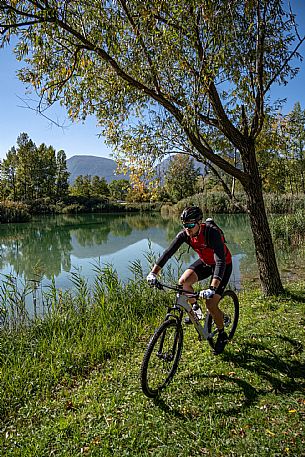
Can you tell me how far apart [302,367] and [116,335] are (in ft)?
9.67

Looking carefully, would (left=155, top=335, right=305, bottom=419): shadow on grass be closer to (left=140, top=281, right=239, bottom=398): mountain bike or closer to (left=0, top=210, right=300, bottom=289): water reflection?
(left=140, top=281, right=239, bottom=398): mountain bike

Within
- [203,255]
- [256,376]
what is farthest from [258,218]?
[256,376]

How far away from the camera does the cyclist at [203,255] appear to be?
145 inches

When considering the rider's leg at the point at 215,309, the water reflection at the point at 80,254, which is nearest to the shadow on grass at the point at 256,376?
the rider's leg at the point at 215,309

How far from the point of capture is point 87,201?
59.2m

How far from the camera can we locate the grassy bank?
2.84 m

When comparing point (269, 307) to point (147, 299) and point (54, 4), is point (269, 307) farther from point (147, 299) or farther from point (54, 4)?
point (54, 4)

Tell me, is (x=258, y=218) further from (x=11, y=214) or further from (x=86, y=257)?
(x=11, y=214)

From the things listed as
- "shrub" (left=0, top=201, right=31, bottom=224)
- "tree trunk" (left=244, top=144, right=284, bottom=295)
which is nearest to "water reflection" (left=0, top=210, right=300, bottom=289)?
"tree trunk" (left=244, top=144, right=284, bottom=295)

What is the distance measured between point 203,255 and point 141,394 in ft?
5.61

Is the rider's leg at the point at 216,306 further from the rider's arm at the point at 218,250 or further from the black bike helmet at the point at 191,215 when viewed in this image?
the black bike helmet at the point at 191,215

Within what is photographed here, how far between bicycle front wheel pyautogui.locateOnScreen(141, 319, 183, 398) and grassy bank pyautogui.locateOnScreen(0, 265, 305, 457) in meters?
0.12

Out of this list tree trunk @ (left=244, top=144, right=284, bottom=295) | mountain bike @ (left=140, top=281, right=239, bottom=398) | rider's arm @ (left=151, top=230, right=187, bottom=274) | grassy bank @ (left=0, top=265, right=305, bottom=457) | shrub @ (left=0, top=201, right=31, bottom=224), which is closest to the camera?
A: grassy bank @ (left=0, top=265, right=305, bottom=457)

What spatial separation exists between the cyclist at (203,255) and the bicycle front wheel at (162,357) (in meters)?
0.36
